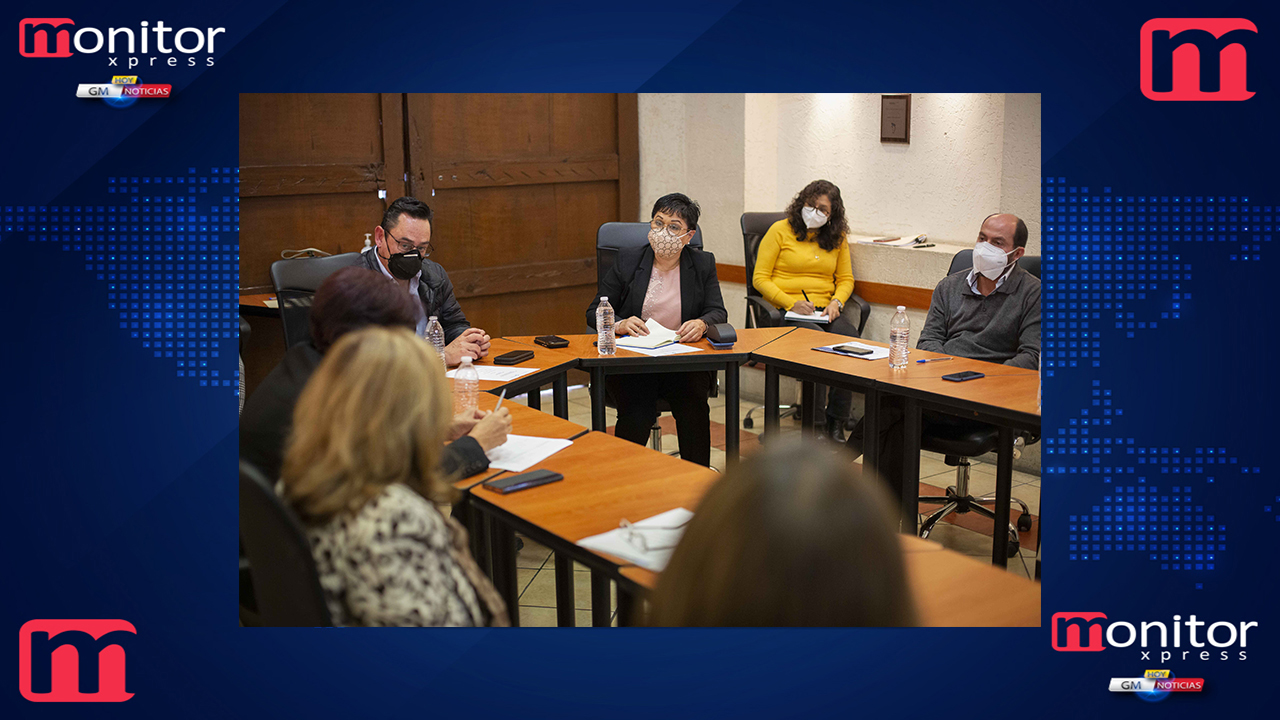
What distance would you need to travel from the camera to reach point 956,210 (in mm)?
5406

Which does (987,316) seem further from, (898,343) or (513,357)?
(513,357)

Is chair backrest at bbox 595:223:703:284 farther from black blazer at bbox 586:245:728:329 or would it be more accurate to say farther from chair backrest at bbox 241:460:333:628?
chair backrest at bbox 241:460:333:628

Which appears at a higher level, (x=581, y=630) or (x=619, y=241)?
(x=619, y=241)

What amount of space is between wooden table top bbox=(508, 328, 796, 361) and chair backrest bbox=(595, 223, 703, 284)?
46cm

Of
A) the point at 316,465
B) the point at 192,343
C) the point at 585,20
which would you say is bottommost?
the point at 316,465

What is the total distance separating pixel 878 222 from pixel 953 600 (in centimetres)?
404

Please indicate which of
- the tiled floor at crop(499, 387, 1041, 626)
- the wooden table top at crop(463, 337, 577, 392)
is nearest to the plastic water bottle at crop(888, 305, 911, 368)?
the tiled floor at crop(499, 387, 1041, 626)

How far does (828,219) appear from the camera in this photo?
5.42 m

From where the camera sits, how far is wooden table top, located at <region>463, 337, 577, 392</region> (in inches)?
145

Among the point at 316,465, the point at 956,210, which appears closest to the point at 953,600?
the point at 316,465

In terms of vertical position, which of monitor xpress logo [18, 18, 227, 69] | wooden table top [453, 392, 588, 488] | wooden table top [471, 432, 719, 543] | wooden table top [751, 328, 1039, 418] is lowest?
wooden table top [471, 432, 719, 543]

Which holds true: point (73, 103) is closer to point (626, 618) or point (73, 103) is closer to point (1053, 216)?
point (626, 618)

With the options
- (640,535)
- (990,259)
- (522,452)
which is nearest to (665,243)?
(990,259)

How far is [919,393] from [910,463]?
318 millimetres
